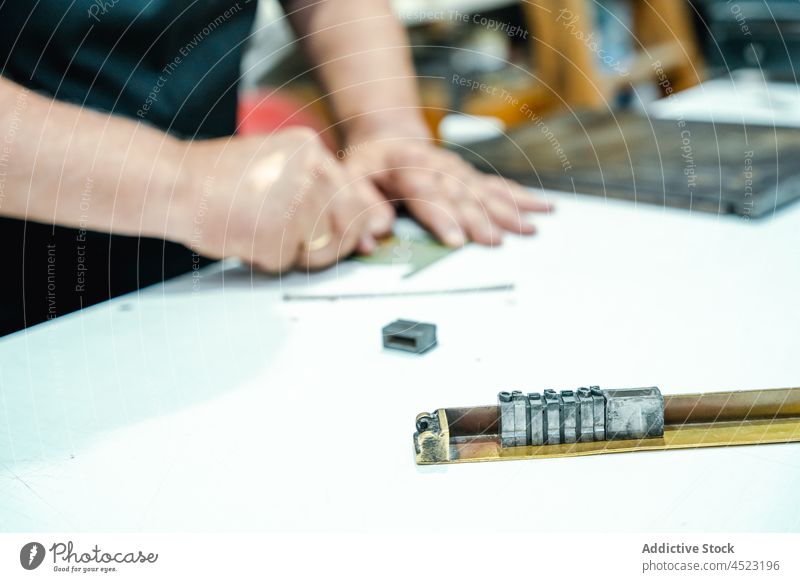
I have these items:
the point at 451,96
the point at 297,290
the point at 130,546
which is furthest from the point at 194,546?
the point at 451,96

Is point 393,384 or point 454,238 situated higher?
point 454,238

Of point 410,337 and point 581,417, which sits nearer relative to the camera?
point 581,417

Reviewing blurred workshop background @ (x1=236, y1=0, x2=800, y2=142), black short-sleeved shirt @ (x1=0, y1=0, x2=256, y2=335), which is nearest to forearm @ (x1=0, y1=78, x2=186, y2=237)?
black short-sleeved shirt @ (x1=0, y1=0, x2=256, y2=335)

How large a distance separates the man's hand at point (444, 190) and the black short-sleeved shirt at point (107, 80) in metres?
0.16

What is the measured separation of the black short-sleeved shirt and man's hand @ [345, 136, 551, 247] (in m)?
0.16

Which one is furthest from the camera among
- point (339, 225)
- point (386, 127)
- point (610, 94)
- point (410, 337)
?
point (610, 94)

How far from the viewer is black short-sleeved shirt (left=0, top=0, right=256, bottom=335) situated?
60 centimetres

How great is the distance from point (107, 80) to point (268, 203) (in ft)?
0.65

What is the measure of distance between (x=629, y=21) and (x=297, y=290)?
173cm

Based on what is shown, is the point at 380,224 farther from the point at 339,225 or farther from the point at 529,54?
the point at 529,54

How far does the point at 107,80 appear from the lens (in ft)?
2.14

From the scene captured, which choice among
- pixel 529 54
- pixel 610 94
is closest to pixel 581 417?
pixel 610 94

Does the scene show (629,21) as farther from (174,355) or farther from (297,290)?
(174,355)

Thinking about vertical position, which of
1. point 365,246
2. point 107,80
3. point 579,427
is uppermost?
point 107,80
